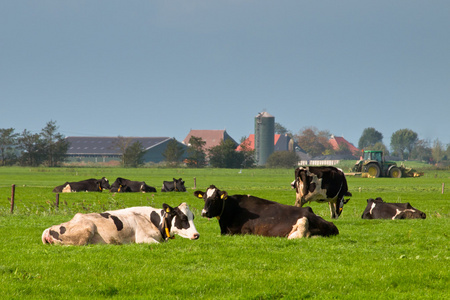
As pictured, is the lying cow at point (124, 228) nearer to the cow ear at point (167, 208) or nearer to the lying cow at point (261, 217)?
the cow ear at point (167, 208)

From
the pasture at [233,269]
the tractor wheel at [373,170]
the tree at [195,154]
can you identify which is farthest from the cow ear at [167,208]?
the tree at [195,154]

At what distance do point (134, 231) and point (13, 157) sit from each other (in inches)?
4724

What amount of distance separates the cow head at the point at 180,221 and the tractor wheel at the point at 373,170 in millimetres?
66570

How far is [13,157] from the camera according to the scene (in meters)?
123

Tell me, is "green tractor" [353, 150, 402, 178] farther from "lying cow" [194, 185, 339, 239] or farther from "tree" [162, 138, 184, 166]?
"lying cow" [194, 185, 339, 239]

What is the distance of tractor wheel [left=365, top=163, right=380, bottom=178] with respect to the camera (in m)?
75.0

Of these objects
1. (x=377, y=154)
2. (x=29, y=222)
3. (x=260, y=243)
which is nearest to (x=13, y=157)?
(x=377, y=154)

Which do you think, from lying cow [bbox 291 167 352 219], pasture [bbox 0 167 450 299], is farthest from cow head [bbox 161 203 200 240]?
lying cow [bbox 291 167 352 219]

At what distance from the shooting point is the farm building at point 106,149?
499 feet

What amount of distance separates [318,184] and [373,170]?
5942 centimetres

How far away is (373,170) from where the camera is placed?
7562 centimetres

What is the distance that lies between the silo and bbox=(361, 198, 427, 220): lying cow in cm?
14868

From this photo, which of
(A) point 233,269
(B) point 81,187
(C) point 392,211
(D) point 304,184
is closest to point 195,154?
(B) point 81,187

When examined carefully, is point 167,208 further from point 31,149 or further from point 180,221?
point 31,149
